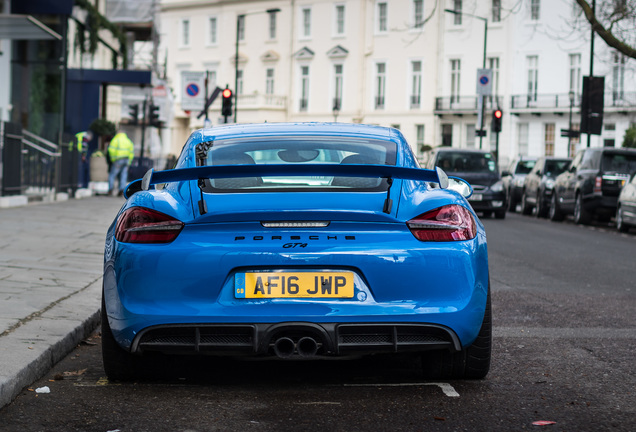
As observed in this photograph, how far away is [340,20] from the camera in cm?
7269

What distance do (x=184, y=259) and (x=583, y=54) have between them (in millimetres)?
59547

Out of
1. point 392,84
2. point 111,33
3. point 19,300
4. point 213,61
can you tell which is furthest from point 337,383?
point 213,61

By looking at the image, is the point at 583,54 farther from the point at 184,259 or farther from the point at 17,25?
the point at 184,259

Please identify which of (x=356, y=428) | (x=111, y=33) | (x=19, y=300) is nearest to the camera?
(x=356, y=428)

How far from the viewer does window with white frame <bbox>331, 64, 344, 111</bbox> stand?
240 feet

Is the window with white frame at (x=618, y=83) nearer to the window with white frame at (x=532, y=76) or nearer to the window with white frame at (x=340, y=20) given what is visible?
the window with white frame at (x=532, y=76)

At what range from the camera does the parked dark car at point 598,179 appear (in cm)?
2398

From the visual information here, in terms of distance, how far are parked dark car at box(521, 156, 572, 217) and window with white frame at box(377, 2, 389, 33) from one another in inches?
1599

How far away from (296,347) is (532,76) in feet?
199

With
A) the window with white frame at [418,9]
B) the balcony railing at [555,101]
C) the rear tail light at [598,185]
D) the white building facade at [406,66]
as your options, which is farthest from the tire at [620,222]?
the window with white frame at [418,9]

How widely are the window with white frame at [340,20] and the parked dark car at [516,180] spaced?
123 ft

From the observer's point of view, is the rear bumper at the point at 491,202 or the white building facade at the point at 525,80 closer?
the rear bumper at the point at 491,202

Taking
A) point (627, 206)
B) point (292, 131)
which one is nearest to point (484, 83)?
point (627, 206)

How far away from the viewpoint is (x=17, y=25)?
22.2 m
